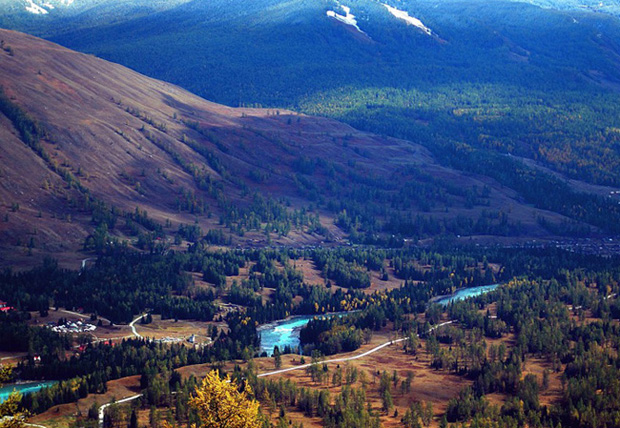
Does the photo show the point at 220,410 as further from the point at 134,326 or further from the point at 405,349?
the point at 134,326

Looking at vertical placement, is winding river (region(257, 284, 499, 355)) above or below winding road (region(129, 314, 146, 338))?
below

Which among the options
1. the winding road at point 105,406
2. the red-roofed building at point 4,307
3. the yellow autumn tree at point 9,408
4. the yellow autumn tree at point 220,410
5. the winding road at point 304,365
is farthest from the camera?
the red-roofed building at point 4,307

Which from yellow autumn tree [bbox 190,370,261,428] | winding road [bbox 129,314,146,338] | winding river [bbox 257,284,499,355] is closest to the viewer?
yellow autumn tree [bbox 190,370,261,428]

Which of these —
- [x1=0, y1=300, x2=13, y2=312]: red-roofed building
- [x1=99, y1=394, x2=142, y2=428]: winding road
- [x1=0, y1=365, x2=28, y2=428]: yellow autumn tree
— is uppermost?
[x1=0, y1=365, x2=28, y2=428]: yellow autumn tree

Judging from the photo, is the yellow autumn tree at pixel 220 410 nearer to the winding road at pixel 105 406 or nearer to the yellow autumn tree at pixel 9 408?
the yellow autumn tree at pixel 9 408

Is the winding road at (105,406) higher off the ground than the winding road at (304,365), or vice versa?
the winding road at (105,406)

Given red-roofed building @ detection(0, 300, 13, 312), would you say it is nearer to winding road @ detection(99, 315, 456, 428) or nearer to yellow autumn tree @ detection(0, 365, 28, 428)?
winding road @ detection(99, 315, 456, 428)

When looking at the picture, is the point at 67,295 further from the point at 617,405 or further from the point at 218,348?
the point at 617,405

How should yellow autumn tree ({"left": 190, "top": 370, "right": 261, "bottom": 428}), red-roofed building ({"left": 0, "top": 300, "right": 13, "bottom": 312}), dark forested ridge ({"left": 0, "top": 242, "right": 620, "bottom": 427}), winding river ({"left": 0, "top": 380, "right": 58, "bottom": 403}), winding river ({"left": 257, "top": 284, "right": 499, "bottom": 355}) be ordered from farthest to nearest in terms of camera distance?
red-roofed building ({"left": 0, "top": 300, "right": 13, "bottom": 312}) → winding river ({"left": 257, "top": 284, "right": 499, "bottom": 355}) → winding river ({"left": 0, "top": 380, "right": 58, "bottom": 403}) → dark forested ridge ({"left": 0, "top": 242, "right": 620, "bottom": 427}) → yellow autumn tree ({"left": 190, "top": 370, "right": 261, "bottom": 428})

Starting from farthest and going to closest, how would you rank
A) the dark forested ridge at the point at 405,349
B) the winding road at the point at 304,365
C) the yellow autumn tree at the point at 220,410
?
the dark forested ridge at the point at 405,349
the winding road at the point at 304,365
the yellow autumn tree at the point at 220,410

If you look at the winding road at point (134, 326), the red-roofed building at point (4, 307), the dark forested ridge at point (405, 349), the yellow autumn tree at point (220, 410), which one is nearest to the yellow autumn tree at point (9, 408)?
the yellow autumn tree at point (220, 410)

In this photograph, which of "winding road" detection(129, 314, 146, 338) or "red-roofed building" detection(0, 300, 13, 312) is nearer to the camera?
"winding road" detection(129, 314, 146, 338)

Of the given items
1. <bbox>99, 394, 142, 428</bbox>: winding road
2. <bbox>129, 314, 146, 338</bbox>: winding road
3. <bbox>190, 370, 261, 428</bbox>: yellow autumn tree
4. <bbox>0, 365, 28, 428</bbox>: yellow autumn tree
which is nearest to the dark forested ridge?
<bbox>129, 314, 146, 338</bbox>: winding road
